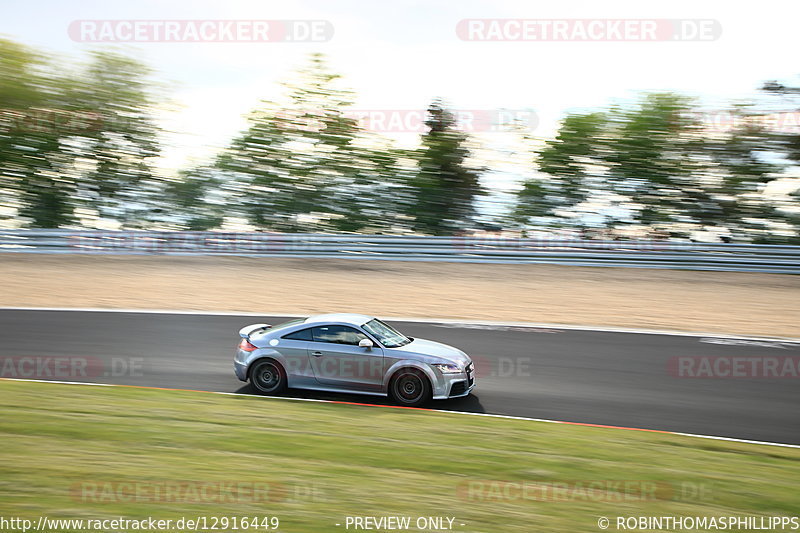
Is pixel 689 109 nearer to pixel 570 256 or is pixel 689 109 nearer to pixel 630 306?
pixel 570 256

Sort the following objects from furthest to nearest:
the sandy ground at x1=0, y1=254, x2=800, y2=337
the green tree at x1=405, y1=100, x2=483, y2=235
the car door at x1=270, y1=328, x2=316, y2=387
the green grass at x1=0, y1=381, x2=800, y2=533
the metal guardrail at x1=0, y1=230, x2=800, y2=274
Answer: the green tree at x1=405, y1=100, x2=483, y2=235, the metal guardrail at x1=0, y1=230, x2=800, y2=274, the sandy ground at x1=0, y1=254, x2=800, y2=337, the car door at x1=270, y1=328, x2=316, y2=387, the green grass at x1=0, y1=381, x2=800, y2=533

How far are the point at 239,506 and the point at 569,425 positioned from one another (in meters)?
4.41

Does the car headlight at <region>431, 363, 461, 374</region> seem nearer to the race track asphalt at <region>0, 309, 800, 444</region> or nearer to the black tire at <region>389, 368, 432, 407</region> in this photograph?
the black tire at <region>389, 368, 432, 407</region>

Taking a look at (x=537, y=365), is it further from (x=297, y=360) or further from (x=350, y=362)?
(x=297, y=360)

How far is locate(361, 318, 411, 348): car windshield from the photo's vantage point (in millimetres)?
9688

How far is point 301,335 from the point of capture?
9812 mm

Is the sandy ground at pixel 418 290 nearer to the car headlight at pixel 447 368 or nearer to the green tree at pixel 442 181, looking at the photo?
the green tree at pixel 442 181

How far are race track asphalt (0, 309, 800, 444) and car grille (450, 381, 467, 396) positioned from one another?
0.18 metres

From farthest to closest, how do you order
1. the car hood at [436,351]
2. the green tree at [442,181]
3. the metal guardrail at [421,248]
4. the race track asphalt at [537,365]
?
1. the green tree at [442,181]
2. the metal guardrail at [421,248]
3. the car hood at [436,351]
4. the race track asphalt at [537,365]

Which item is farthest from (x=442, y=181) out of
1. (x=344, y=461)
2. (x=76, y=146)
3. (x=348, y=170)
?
(x=344, y=461)

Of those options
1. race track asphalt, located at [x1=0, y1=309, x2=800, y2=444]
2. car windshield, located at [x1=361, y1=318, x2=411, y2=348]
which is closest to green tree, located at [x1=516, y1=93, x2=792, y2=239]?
race track asphalt, located at [x1=0, y1=309, x2=800, y2=444]

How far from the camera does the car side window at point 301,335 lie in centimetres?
979

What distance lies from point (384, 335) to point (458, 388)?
4.09 feet

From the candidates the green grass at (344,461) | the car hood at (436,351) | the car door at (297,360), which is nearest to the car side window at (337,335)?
the car door at (297,360)
